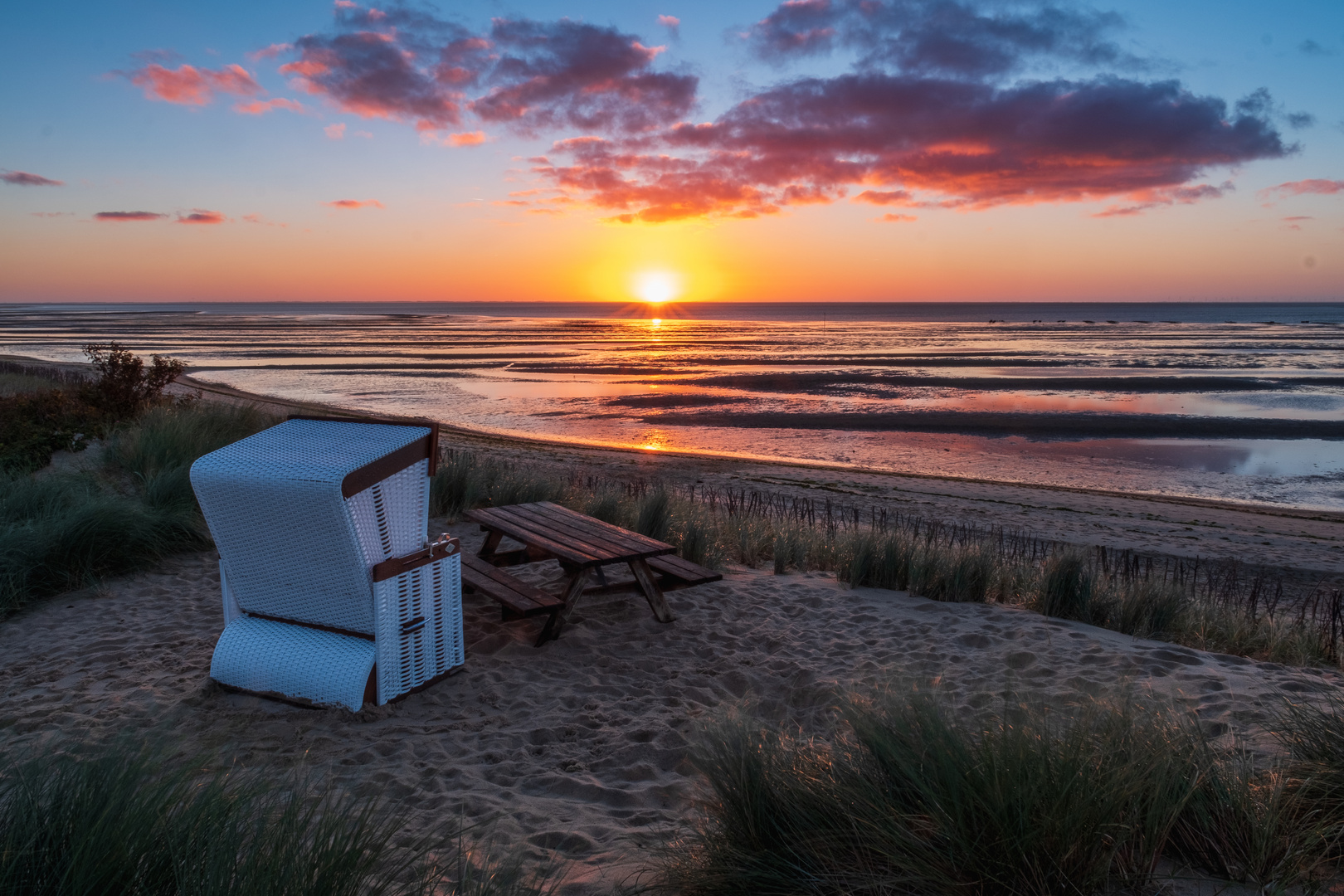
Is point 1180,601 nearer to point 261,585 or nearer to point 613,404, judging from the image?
point 261,585

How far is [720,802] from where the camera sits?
2854mm

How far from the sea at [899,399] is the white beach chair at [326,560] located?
12.6 metres

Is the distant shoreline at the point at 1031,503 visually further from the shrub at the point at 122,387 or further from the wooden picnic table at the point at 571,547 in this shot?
the wooden picnic table at the point at 571,547

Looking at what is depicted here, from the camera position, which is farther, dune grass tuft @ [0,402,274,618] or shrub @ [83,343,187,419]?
shrub @ [83,343,187,419]

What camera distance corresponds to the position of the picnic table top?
210 inches

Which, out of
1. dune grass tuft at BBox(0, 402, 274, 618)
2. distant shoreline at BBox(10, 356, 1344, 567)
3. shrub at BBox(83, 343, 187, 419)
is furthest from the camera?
shrub at BBox(83, 343, 187, 419)

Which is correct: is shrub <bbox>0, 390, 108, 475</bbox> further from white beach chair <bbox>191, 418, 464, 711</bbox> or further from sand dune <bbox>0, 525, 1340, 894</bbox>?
white beach chair <bbox>191, 418, 464, 711</bbox>

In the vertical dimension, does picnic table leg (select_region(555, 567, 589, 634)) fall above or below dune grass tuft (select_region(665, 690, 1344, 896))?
below

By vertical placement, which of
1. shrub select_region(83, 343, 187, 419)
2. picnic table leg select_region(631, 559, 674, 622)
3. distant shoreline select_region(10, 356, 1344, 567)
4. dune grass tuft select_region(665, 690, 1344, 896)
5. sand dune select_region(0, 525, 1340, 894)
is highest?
shrub select_region(83, 343, 187, 419)

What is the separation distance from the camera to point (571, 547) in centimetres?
546

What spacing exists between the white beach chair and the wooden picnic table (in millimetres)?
1011

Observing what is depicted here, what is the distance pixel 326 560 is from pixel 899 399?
24.8 m

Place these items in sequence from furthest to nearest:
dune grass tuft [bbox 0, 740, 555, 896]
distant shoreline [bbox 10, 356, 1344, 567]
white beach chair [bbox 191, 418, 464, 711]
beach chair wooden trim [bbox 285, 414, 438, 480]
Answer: distant shoreline [bbox 10, 356, 1344, 567] < white beach chair [bbox 191, 418, 464, 711] < beach chair wooden trim [bbox 285, 414, 438, 480] < dune grass tuft [bbox 0, 740, 555, 896]

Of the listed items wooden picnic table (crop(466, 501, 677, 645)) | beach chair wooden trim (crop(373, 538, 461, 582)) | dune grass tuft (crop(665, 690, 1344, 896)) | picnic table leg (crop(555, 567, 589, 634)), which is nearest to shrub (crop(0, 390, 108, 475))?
wooden picnic table (crop(466, 501, 677, 645))
